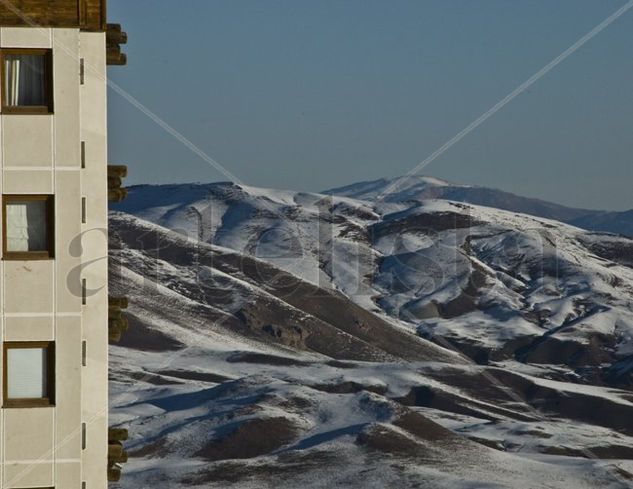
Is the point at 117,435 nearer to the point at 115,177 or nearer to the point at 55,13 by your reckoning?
the point at 115,177

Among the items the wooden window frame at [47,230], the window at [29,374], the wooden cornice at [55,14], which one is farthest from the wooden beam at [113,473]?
the wooden cornice at [55,14]

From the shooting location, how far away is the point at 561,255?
19938 centimetres

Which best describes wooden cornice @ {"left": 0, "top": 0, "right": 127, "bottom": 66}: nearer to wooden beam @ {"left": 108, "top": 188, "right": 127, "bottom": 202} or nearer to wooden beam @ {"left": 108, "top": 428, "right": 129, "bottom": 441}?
wooden beam @ {"left": 108, "top": 188, "right": 127, "bottom": 202}

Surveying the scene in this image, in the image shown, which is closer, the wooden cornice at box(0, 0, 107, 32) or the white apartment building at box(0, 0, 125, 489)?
the white apartment building at box(0, 0, 125, 489)

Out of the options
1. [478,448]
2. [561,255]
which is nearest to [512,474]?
[478,448]

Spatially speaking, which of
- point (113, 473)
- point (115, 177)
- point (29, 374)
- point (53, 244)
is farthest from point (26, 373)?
point (115, 177)

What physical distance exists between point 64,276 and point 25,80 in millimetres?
1822

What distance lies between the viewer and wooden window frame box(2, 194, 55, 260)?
1285 cm

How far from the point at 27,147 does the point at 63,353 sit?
1.88 m

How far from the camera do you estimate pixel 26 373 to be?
42.8ft

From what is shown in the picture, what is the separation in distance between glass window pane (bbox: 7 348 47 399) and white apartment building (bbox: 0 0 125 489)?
0.01 m

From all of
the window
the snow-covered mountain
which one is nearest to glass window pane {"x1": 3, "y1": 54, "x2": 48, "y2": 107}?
the window

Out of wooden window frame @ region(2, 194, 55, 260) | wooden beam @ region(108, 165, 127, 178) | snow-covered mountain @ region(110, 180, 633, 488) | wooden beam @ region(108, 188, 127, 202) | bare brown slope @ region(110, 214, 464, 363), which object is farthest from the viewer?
bare brown slope @ region(110, 214, 464, 363)

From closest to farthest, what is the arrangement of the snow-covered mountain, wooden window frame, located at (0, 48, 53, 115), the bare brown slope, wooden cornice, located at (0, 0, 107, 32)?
wooden window frame, located at (0, 48, 53, 115) → wooden cornice, located at (0, 0, 107, 32) → the snow-covered mountain → the bare brown slope
